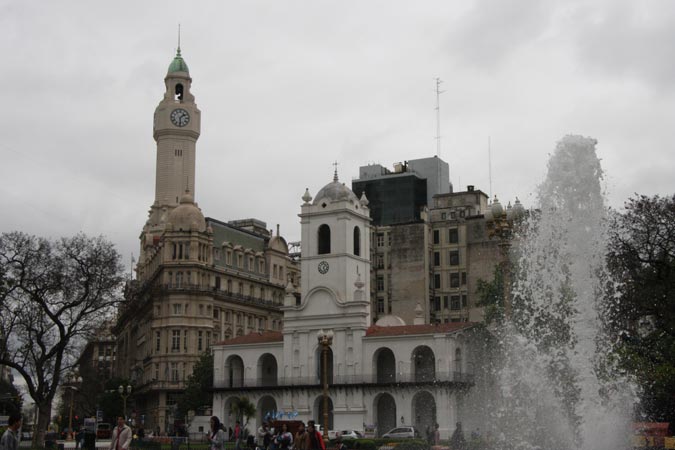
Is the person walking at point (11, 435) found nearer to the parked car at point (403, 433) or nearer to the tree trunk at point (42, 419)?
the tree trunk at point (42, 419)

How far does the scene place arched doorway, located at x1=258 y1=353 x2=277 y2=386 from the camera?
70188 mm

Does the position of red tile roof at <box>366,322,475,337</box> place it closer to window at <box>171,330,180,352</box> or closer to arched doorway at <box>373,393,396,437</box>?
arched doorway at <box>373,393,396,437</box>

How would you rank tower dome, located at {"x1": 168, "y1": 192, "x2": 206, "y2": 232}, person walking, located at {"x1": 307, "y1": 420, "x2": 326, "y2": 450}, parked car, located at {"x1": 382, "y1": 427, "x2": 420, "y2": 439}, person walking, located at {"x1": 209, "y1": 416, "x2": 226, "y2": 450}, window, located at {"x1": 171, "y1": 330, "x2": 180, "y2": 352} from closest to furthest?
person walking, located at {"x1": 307, "y1": 420, "x2": 326, "y2": 450} → person walking, located at {"x1": 209, "y1": 416, "x2": 226, "y2": 450} → parked car, located at {"x1": 382, "y1": 427, "x2": 420, "y2": 439} → window, located at {"x1": 171, "y1": 330, "x2": 180, "y2": 352} → tower dome, located at {"x1": 168, "y1": 192, "x2": 206, "y2": 232}

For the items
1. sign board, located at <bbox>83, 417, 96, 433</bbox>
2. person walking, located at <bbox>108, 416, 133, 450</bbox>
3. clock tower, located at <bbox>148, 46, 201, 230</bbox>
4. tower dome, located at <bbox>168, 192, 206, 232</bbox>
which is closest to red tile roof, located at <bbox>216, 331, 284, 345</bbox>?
tower dome, located at <bbox>168, 192, 206, 232</bbox>

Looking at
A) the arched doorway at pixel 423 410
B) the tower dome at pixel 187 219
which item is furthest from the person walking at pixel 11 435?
the tower dome at pixel 187 219

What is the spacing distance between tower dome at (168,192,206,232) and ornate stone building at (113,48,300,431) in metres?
0.09

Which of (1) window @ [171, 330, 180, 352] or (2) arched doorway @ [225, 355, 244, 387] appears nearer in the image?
(2) arched doorway @ [225, 355, 244, 387]

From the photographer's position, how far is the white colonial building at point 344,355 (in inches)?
2446

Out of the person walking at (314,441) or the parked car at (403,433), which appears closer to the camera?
the person walking at (314,441)

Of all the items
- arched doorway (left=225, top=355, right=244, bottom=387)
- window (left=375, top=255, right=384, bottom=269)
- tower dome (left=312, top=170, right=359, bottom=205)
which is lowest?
arched doorway (left=225, top=355, right=244, bottom=387)

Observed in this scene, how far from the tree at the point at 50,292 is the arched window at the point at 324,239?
23262 millimetres

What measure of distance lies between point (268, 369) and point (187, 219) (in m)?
21.7

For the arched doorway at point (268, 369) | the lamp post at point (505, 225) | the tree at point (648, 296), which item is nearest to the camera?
the lamp post at point (505, 225)

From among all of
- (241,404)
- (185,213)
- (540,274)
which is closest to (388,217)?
(185,213)
